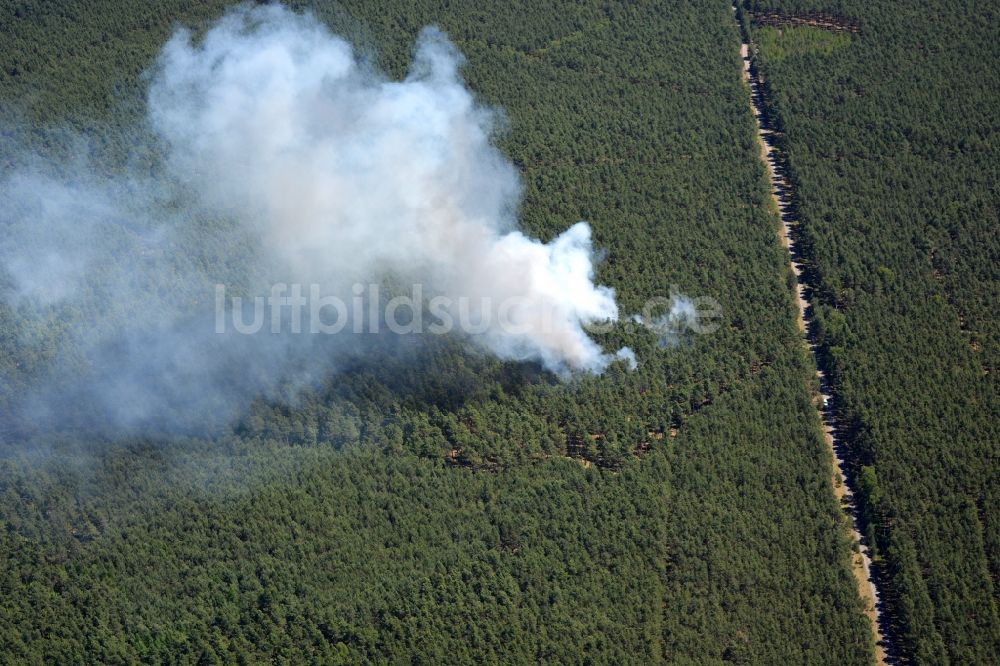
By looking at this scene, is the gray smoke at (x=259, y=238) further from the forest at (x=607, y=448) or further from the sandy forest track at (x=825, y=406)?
the sandy forest track at (x=825, y=406)

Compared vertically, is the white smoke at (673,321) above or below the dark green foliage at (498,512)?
above

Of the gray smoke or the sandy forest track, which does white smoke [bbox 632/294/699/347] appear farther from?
the sandy forest track

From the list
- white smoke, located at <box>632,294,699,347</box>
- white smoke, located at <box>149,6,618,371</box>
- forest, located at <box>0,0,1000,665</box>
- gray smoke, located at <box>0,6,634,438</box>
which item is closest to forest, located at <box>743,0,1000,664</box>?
forest, located at <box>0,0,1000,665</box>

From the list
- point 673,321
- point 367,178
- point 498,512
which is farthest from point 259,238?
point 498,512

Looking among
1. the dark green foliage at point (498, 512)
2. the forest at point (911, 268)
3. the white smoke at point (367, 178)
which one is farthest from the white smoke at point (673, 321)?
the forest at point (911, 268)

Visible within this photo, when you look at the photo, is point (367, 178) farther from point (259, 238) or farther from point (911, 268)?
point (911, 268)

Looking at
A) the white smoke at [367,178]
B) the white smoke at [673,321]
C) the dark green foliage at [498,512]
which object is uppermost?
the white smoke at [367,178]
